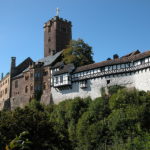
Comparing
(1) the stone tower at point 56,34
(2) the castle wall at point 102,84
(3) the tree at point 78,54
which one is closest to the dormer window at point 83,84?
(2) the castle wall at point 102,84

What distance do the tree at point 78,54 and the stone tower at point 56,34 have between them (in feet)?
47.8

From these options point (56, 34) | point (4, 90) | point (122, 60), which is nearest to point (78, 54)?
point (122, 60)

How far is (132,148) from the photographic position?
1314 inches

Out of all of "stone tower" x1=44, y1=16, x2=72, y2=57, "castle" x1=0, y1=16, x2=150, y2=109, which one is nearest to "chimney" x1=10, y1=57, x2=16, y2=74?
"castle" x1=0, y1=16, x2=150, y2=109

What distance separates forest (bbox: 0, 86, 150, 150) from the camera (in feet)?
104

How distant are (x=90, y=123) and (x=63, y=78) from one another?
1347 centimetres

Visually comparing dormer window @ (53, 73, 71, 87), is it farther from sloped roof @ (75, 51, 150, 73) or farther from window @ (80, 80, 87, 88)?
window @ (80, 80, 87, 88)

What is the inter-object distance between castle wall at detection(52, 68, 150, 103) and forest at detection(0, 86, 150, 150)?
1.49m

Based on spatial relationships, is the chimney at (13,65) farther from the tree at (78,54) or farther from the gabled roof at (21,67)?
the tree at (78,54)

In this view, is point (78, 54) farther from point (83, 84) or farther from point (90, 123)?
point (90, 123)

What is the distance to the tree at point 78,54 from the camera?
57.5m

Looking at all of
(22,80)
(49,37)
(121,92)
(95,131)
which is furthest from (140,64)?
(49,37)

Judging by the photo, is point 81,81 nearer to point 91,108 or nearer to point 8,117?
point 91,108

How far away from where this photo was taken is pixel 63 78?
173 feet
